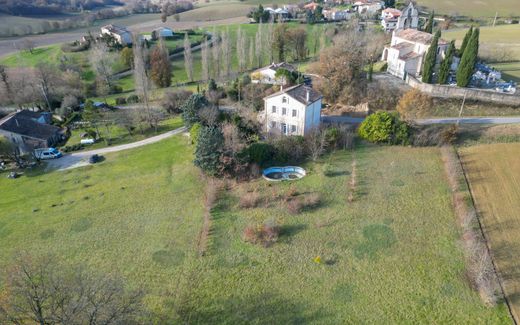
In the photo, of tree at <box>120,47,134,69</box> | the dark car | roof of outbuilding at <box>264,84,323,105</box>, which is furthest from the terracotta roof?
tree at <box>120,47,134,69</box>

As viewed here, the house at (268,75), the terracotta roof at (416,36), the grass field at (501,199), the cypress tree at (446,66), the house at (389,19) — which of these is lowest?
the grass field at (501,199)

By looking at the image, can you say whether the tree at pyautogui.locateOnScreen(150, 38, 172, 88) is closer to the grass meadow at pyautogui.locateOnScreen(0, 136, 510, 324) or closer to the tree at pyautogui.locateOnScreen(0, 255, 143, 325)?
the grass meadow at pyautogui.locateOnScreen(0, 136, 510, 324)

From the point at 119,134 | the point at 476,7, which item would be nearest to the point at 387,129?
the point at 119,134

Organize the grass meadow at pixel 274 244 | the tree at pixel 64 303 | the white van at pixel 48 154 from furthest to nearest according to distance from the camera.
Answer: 1. the white van at pixel 48 154
2. the grass meadow at pixel 274 244
3. the tree at pixel 64 303

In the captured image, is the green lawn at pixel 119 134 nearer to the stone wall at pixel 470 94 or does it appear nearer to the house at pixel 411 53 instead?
the stone wall at pixel 470 94

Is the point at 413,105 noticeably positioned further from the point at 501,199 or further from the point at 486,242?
the point at 486,242

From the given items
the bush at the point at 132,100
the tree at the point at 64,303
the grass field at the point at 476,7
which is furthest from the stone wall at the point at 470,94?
the grass field at the point at 476,7

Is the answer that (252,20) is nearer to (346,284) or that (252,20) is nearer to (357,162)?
(357,162)

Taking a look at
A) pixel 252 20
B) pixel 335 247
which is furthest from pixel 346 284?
pixel 252 20
